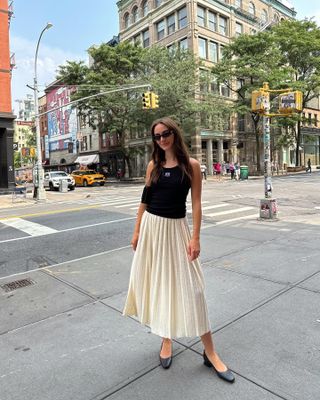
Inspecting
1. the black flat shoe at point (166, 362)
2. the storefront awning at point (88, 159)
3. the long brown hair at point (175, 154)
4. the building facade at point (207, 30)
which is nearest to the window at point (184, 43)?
the building facade at point (207, 30)

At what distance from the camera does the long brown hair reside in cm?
276

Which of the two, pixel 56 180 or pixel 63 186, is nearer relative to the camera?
pixel 63 186

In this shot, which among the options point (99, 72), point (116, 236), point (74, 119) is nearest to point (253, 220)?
point (116, 236)

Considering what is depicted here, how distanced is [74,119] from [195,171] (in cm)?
5910

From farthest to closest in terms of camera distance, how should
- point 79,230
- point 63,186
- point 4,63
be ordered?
point 63,186, point 4,63, point 79,230

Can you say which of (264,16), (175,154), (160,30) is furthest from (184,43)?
(175,154)

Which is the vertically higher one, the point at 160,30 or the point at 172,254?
the point at 160,30

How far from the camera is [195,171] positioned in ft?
9.11

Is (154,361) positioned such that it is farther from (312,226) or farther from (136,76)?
(136,76)

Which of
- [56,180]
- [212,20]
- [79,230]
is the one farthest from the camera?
[212,20]

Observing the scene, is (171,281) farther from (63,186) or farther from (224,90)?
(224,90)

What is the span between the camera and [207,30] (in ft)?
133

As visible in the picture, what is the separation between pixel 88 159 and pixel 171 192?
53102mm

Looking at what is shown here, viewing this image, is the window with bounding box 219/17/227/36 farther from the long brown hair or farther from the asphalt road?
the long brown hair
